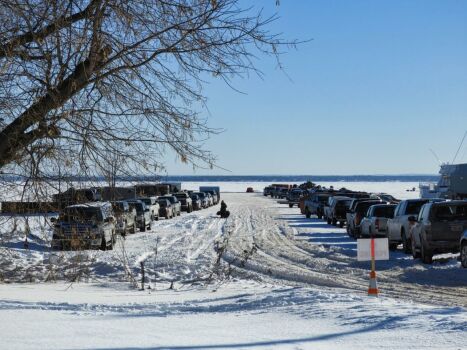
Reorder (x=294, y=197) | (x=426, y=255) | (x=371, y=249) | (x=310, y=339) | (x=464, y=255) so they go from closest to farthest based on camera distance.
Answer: (x=310, y=339), (x=371, y=249), (x=464, y=255), (x=426, y=255), (x=294, y=197)

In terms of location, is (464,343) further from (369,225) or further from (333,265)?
(369,225)

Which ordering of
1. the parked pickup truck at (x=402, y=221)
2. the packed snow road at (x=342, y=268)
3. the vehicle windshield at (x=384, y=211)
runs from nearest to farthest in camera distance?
1. the packed snow road at (x=342, y=268)
2. the parked pickup truck at (x=402, y=221)
3. the vehicle windshield at (x=384, y=211)

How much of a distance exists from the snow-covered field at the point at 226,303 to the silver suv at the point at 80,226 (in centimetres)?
24

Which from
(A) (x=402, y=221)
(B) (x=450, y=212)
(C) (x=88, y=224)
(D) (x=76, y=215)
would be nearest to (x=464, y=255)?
(B) (x=450, y=212)

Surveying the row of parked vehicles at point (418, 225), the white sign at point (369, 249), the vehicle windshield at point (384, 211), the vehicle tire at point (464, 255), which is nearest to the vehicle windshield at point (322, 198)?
the row of parked vehicles at point (418, 225)

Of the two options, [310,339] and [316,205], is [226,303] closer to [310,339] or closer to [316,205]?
[310,339]

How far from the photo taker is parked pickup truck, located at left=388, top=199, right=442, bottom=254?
25.4 m

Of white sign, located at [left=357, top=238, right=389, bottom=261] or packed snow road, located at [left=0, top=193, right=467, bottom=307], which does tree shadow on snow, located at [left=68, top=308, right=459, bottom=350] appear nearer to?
packed snow road, located at [left=0, top=193, right=467, bottom=307]

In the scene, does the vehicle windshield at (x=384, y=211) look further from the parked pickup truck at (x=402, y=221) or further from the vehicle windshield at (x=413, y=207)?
the vehicle windshield at (x=413, y=207)

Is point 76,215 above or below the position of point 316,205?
above

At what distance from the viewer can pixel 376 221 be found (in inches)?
1144

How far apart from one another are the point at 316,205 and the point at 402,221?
2718 cm

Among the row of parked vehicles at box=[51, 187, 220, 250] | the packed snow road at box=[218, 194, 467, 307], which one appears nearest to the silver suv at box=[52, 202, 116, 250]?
the row of parked vehicles at box=[51, 187, 220, 250]

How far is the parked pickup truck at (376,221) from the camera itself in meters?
28.9
